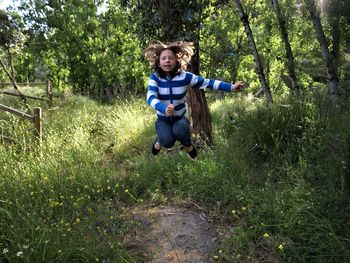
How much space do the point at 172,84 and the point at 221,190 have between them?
1536mm

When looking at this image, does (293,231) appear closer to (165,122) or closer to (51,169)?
(165,122)

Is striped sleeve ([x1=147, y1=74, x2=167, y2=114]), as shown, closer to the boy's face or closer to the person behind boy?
the person behind boy

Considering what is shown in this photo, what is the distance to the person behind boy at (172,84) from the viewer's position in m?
4.28

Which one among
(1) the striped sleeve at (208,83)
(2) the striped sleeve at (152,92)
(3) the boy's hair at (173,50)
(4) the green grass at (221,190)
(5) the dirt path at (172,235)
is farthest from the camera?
(3) the boy's hair at (173,50)

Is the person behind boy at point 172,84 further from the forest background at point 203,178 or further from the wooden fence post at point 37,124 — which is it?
the wooden fence post at point 37,124

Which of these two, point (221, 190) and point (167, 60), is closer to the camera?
point (167, 60)

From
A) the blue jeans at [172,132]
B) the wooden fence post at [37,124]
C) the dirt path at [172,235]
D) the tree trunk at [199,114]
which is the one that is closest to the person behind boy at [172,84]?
the blue jeans at [172,132]

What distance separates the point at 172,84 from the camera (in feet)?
14.3

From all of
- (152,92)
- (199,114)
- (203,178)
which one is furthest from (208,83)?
(199,114)

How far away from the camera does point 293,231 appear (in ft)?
12.6

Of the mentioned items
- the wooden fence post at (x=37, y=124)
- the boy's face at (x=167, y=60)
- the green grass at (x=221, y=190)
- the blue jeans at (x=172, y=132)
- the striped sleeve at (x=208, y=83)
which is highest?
the boy's face at (x=167, y=60)

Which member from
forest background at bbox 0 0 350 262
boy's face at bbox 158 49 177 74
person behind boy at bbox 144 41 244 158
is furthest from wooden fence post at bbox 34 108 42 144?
boy's face at bbox 158 49 177 74

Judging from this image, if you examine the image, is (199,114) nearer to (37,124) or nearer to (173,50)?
(173,50)

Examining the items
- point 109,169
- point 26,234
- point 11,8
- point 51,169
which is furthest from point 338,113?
point 11,8
